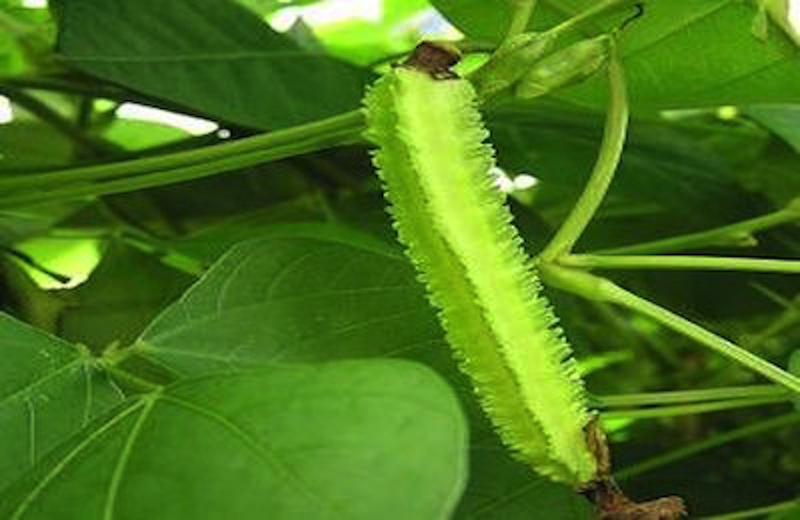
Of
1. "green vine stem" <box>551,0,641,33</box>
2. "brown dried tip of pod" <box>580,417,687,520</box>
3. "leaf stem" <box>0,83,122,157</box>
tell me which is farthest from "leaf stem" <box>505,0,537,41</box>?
"leaf stem" <box>0,83,122,157</box>

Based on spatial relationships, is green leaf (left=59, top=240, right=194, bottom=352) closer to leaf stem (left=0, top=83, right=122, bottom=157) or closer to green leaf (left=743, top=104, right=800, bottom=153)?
leaf stem (left=0, top=83, right=122, bottom=157)

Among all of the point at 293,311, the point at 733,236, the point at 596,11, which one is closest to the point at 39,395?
the point at 293,311

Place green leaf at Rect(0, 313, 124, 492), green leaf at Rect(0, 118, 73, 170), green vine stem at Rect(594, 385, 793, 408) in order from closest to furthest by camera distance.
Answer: green leaf at Rect(0, 313, 124, 492) → green vine stem at Rect(594, 385, 793, 408) → green leaf at Rect(0, 118, 73, 170)

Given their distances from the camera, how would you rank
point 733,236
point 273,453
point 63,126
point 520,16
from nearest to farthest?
point 273,453 < point 520,16 < point 733,236 < point 63,126

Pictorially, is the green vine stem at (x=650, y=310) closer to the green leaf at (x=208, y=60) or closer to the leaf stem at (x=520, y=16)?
the leaf stem at (x=520, y=16)

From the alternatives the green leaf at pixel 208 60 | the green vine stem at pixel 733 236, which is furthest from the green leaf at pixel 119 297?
the green vine stem at pixel 733 236

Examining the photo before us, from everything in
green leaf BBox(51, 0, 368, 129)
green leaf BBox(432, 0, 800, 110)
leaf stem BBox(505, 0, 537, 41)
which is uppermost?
green leaf BBox(51, 0, 368, 129)

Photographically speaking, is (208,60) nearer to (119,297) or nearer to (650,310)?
(119,297)
